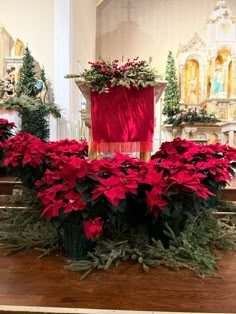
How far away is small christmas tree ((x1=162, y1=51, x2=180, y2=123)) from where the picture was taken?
24.0 feet

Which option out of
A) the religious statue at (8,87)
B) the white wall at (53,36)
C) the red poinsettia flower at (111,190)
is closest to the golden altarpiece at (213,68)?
the white wall at (53,36)

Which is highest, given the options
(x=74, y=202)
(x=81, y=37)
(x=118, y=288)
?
(x=81, y=37)

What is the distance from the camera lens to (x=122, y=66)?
2.51 metres

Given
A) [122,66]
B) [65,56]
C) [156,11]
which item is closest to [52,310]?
[122,66]

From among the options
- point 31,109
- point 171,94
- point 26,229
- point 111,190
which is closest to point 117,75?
point 111,190

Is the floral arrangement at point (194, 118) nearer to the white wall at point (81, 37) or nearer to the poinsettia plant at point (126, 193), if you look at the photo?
the white wall at point (81, 37)

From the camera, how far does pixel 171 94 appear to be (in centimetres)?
737

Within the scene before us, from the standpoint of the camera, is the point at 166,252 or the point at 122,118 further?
the point at 122,118

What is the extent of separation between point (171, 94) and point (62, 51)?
3.06 m

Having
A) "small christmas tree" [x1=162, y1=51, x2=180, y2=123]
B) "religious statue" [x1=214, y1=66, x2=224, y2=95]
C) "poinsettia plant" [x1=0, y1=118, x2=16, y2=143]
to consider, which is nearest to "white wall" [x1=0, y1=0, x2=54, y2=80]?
"poinsettia plant" [x1=0, y1=118, x2=16, y2=143]

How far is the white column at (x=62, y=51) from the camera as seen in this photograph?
522cm

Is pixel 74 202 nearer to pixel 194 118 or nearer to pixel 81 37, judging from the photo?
pixel 194 118

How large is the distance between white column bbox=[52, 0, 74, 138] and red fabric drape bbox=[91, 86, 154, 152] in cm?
260

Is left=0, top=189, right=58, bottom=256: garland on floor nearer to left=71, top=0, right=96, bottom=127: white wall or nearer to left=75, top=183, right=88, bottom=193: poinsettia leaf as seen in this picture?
left=75, top=183, right=88, bottom=193: poinsettia leaf
